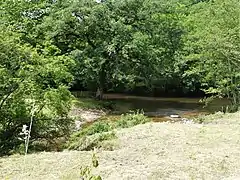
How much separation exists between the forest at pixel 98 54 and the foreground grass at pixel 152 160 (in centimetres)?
243

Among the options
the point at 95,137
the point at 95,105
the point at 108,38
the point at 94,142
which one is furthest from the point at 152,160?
the point at 108,38

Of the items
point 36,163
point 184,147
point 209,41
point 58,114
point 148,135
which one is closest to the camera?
point 36,163

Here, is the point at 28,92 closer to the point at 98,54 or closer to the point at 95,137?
the point at 95,137

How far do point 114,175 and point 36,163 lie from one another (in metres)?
2.04

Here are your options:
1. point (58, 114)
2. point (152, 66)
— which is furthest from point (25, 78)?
point (152, 66)

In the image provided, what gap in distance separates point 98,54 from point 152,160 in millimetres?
17760

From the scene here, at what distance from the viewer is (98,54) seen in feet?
86.0

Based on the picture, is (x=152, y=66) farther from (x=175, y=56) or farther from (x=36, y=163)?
(x=36, y=163)

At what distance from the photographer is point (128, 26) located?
26078 millimetres

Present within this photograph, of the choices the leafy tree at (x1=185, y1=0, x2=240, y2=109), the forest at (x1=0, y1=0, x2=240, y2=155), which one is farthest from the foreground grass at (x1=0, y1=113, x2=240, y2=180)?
the leafy tree at (x1=185, y1=0, x2=240, y2=109)

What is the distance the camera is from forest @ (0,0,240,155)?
11.9 m

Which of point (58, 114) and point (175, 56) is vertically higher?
point (175, 56)

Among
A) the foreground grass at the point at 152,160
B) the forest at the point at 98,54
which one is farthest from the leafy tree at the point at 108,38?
the foreground grass at the point at 152,160

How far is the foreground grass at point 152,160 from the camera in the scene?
8.13 meters
